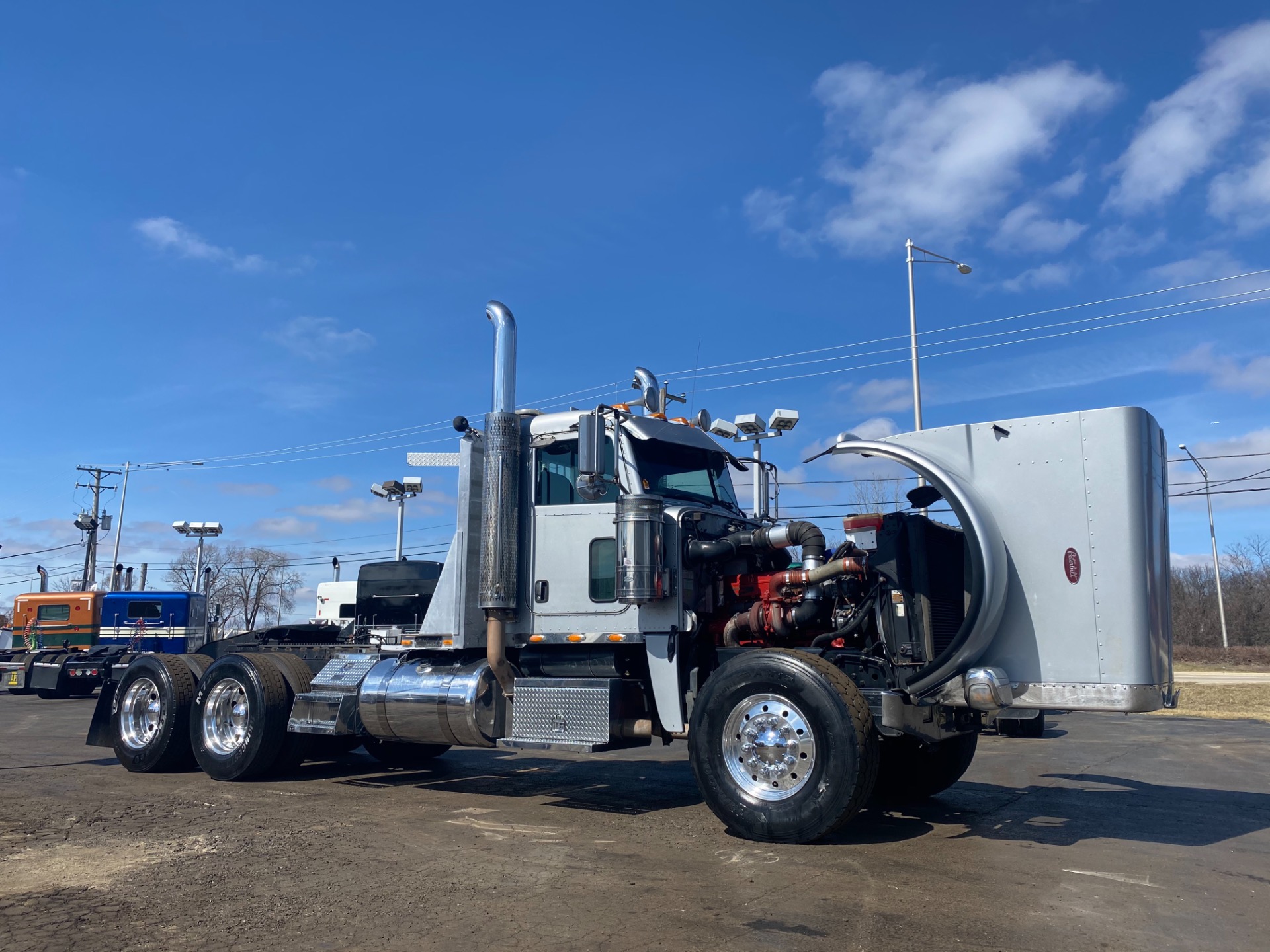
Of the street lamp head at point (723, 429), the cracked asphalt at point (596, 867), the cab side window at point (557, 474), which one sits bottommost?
the cracked asphalt at point (596, 867)

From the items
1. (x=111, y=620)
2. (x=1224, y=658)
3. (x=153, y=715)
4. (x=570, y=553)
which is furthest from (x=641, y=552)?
(x=1224, y=658)

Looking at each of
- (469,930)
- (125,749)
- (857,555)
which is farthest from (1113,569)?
→ (125,749)

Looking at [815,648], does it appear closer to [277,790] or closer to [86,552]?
[277,790]

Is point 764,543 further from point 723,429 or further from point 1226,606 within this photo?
point 1226,606

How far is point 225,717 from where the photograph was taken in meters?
10.1

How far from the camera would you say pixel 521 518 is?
345 inches

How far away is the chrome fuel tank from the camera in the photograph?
842 centimetres

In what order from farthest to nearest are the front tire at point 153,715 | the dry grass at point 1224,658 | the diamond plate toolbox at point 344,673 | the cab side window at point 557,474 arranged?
the dry grass at point 1224,658 → the front tire at point 153,715 → the diamond plate toolbox at point 344,673 → the cab side window at point 557,474

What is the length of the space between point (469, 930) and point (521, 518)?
445 centimetres

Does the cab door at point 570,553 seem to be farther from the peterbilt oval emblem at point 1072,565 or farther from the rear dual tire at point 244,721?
the peterbilt oval emblem at point 1072,565

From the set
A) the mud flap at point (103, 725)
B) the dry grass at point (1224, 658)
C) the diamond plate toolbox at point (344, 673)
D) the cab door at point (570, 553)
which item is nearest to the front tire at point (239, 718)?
the diamond plate toolbox at point (344, 673)

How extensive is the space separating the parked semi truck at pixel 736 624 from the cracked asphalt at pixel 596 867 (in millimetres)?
582

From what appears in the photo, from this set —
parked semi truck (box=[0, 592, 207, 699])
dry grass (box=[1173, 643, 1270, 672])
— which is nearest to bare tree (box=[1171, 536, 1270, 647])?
dry grass (box=[1173, 643, 1270, 672])

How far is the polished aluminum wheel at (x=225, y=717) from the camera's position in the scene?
9930 millimetres
